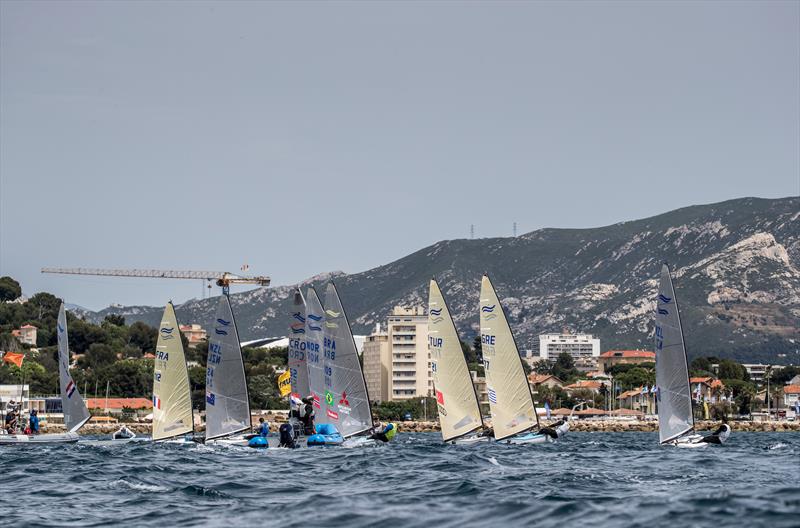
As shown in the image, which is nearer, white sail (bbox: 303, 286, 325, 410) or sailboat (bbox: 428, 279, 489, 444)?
white sail (bbox: 303, 286, 325, 410)

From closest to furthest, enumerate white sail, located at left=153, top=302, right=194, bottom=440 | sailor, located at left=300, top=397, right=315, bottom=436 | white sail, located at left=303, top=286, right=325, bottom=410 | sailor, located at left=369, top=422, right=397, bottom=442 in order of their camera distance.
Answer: sailor, located at left=369, top=422, right=397, bottom=442
white sail, located at left=303, top=286, right=325, bottom=410
sailor, located at left=300, top=397, right=315, bottom=436
white sail, located at left=153, top=302, right=194, bottom=440

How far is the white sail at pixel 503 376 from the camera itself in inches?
2594

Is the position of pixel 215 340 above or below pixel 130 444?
above

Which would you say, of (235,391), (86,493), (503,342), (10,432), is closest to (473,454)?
(503,342)

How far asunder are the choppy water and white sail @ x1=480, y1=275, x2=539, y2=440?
28.2 feet

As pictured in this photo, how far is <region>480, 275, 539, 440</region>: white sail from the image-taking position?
65.9 meters

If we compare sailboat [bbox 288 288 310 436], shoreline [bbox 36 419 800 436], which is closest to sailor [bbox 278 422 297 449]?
sailboat [bbox 288 288 310 436]

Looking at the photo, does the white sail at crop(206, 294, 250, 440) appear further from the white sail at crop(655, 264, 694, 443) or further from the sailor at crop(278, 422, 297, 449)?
the white sail at crop(655, 264, 694, 443)

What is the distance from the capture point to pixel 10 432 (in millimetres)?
76188

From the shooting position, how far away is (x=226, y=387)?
6594 cm

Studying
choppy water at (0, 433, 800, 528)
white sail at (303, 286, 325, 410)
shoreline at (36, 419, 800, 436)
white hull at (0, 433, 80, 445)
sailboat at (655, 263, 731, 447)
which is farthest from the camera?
shoreline at (36, 419, 800, 436)

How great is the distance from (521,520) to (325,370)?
36.4 m

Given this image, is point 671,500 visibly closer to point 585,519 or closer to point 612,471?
point 585,519

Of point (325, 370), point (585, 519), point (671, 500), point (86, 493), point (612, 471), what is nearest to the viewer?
point (585, 519)
